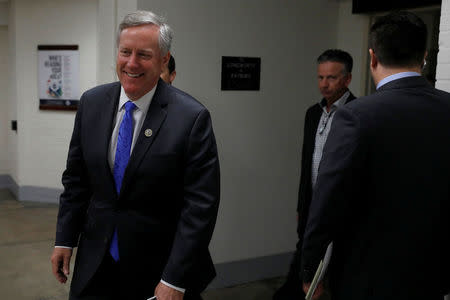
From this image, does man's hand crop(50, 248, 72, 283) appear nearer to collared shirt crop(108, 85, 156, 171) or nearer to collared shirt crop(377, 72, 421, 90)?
collared shirt crop(108, 85, 156, 171)

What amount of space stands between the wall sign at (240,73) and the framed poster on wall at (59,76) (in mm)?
3175

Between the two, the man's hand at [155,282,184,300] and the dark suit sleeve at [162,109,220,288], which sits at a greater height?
the dark suit sleeve at [162,109,220,288]

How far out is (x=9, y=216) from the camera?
5.85 m

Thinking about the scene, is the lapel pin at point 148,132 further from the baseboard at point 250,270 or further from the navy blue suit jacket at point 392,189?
the baseboard at point 250,270

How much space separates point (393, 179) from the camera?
1574 millimetres

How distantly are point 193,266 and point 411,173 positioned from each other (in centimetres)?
85

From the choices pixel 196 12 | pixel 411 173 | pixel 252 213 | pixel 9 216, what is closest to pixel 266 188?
pixel 252 213

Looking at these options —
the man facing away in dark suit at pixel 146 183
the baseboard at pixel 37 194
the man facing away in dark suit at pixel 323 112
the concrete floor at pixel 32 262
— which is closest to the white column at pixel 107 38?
the man facing away in dark suit at pixel 323 112

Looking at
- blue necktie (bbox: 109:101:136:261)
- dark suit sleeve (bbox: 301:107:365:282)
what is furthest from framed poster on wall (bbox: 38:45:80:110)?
dark suit sleeve (bbox: 301:107:365:282)

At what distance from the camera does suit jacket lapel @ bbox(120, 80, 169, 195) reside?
1838 millimetres

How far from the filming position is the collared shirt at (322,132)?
3.01 meters

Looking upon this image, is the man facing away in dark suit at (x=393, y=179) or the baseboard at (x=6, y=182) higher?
the man facing away in dark suit at (x=393, y=179)

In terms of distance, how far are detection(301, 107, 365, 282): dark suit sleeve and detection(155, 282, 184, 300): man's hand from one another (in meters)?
0.50

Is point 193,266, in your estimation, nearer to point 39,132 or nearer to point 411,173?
point 411,173
